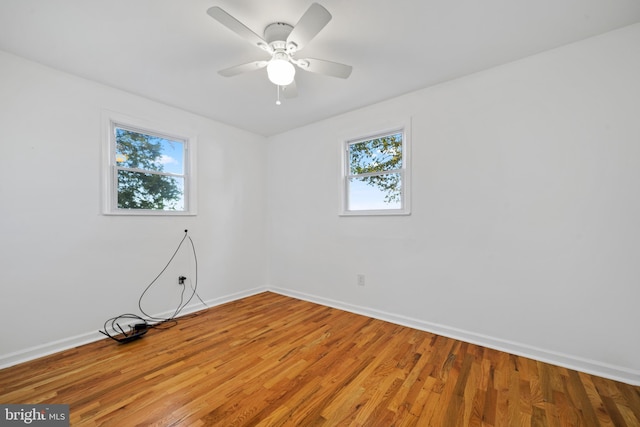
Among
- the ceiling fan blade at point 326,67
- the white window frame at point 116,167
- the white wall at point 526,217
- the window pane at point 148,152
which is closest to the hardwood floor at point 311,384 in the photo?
the white wall at point 526,217

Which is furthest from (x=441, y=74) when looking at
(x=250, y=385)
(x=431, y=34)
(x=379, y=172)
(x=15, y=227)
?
(x=15, y=227)

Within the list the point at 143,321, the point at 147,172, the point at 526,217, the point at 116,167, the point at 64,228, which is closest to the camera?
the point at 526,217

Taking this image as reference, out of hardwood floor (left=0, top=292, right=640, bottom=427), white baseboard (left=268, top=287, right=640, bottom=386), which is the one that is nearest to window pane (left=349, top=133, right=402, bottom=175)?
white baseboard (left=268, top=287, right=640, bottom=386)

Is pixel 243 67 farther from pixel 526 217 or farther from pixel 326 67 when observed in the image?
pixel 526 217

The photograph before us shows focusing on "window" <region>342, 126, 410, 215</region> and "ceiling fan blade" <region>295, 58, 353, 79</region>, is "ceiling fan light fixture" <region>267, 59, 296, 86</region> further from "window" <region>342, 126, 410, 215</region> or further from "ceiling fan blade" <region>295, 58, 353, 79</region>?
"window" <region>342, 126, 410, 215</region>

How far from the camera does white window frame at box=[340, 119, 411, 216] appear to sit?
9.42 feet

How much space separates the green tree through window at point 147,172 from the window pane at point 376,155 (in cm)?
227

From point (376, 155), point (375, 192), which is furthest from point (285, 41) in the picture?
point (375, 192)

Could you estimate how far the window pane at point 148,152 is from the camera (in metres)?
2.80

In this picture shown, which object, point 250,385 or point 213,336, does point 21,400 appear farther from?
point 250,385

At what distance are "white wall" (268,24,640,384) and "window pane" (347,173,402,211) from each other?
0.20 meters

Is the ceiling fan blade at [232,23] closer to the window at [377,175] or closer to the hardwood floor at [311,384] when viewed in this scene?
the window at [377,175]

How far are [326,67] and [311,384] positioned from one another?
7.83 ft

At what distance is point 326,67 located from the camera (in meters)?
1.99
